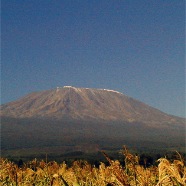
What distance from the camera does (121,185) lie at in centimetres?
592

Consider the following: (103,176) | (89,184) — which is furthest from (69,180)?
(103,176)

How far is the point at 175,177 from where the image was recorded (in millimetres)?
6566

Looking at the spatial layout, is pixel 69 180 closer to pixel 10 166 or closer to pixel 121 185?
pixel 10 166

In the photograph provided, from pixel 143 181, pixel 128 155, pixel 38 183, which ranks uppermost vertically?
pixel 128 155

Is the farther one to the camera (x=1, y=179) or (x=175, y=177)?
(x=1, y=179)

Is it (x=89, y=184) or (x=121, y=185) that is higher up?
(x=121, y=185)

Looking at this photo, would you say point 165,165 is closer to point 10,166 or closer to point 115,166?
point 115,166

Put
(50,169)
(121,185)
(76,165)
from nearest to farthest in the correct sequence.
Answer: (121,185) → (50,169) → (76,165)

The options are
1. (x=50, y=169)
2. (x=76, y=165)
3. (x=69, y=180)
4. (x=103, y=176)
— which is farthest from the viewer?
(x=76, y=165)

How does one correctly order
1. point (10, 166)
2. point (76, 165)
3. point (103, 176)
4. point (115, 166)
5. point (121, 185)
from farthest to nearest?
1. point (76, 165)
2. point (103, 176)
3. point (10, 166)
4. point (115, 166)
5. point (121, 185)

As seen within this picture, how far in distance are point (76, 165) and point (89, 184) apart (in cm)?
558

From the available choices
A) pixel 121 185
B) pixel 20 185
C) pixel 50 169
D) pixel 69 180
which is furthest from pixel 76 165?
pixel 121 185

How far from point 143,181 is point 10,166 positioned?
23.0 feet

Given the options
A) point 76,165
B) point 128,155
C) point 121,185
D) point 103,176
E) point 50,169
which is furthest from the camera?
point 76,165
